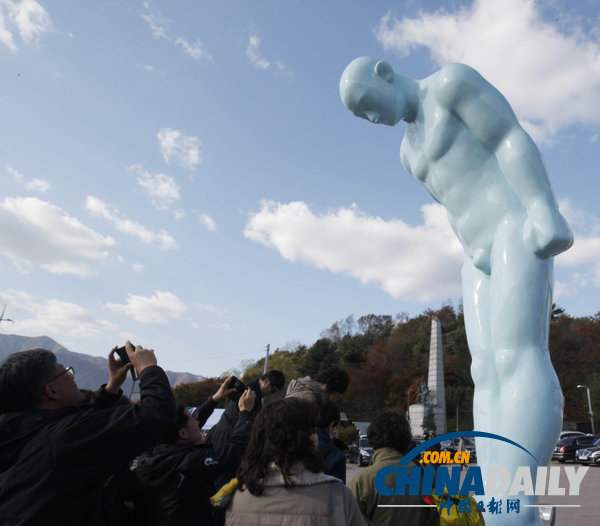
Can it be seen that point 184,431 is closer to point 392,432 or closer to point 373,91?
point 392,432

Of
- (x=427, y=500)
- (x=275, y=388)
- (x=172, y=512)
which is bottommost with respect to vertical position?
(x=172, y=512)

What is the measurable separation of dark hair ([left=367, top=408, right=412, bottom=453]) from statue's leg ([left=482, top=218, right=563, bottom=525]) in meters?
0.58

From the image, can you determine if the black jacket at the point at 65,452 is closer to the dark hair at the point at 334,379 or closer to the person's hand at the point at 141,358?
the person's hand at the point at 141,358

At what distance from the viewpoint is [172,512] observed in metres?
2.20

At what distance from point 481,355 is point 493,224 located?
0.81m

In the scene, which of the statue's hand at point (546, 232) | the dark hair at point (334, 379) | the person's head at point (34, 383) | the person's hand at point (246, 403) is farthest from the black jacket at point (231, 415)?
the statue's hand at point (546, 232)

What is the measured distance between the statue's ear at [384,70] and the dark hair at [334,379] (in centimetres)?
206

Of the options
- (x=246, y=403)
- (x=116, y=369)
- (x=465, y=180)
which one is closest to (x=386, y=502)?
(x=246, y=403)

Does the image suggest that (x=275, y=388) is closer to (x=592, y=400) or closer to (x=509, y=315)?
(x=509, y=315)

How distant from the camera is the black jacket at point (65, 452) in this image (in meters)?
1.35

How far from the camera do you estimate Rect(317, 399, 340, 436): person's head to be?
101 inches

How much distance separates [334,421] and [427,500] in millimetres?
707

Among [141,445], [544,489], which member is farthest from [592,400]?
[141,445]

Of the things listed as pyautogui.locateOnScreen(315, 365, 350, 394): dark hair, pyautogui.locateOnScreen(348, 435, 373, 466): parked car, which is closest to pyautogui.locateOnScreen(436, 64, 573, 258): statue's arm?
pyautogui.locateOnScreen(315, 365, 350, 394): dark hair
